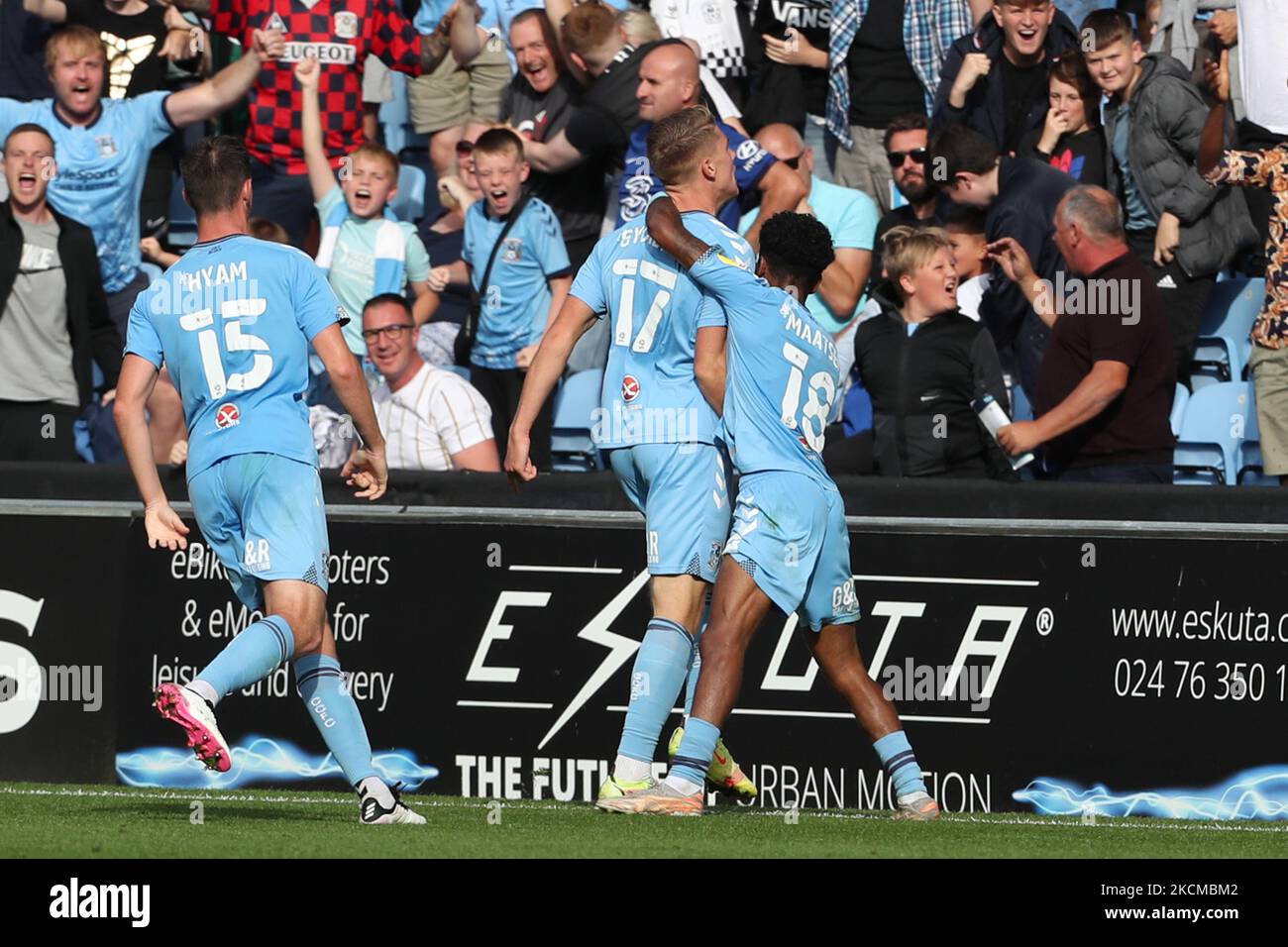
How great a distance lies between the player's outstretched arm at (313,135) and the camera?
1229cm

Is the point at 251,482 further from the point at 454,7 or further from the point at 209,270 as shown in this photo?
the point at 454,7

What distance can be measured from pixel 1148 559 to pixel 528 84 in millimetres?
4953

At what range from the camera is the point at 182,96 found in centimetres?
1220

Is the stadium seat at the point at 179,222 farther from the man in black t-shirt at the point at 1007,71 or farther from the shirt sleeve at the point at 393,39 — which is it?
the man in black t-shirt at the point at 1007,71

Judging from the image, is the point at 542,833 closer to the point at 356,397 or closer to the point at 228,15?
the point at 356,397

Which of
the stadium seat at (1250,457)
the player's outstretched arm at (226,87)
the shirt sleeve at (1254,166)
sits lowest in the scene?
the stadium seat at (1250,457)

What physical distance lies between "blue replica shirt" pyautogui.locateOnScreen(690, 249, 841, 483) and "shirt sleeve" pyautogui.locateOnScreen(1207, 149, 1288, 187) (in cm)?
376

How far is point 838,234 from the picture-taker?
11.4 metres

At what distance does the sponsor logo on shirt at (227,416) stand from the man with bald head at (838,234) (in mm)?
4571

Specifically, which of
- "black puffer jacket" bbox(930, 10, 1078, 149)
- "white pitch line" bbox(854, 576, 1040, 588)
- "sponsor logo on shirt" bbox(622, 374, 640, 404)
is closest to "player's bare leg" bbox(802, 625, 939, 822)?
"sponsor logo on shirt" bbox(622, 374, 640, 404)

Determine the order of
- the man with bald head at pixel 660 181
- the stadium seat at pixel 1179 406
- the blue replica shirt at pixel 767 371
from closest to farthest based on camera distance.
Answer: the blue replica shirt at pixel 767 371, the man with bald head at pixel 660 181, the stadium seat at pixel 1179 406

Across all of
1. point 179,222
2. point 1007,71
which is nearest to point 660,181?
point 1007,71

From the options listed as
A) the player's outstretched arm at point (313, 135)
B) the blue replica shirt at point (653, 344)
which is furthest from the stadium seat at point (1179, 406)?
the player's outstretched arm at point (313, 135)
